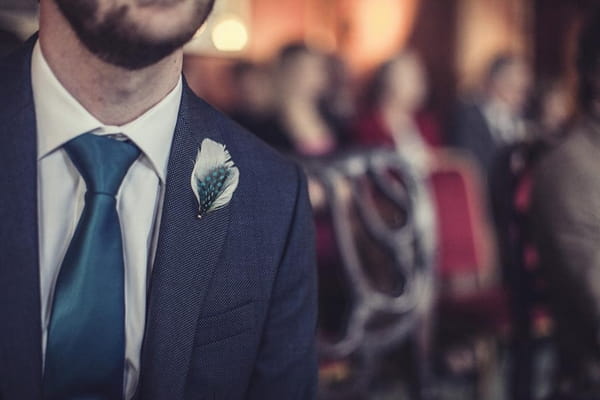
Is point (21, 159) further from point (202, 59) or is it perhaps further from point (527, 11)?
point (527, 11)

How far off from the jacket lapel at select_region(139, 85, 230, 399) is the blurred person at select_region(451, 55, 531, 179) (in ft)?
13.4

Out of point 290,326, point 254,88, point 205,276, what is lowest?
point 254,88

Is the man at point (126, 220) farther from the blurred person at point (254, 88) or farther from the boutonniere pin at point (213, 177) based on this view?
the blurred person at point (254, 88)

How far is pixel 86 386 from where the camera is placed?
3.08 ft

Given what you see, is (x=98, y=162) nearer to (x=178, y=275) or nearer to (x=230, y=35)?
(x=178, y=275)

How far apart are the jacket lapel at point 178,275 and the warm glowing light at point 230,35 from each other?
5.93 metres

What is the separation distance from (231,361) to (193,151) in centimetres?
28

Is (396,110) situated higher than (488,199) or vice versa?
(396,110)

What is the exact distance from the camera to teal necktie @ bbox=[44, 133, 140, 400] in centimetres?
92

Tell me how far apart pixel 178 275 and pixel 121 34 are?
289mm

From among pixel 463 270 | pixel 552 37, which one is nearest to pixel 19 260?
pixel 463 270

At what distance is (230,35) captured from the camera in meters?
7.14

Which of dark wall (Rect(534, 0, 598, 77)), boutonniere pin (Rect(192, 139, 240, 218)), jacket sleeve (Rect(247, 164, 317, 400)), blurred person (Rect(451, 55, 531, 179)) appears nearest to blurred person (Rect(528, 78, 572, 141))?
blurred person (Rect(451, 55, 531, 179))

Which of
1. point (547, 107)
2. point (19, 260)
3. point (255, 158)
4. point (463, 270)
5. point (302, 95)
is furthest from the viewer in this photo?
point (547, 107)
